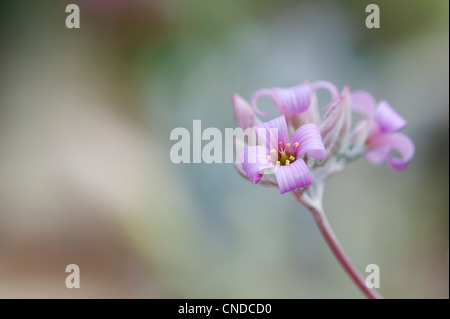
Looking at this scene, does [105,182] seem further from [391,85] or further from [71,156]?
[391,85]

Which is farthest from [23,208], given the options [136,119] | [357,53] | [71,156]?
[357,53]

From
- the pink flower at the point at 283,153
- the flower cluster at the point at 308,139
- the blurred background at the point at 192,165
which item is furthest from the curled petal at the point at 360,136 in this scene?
the blurred background at the point at 192,165

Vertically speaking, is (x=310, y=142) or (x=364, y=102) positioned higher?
(x=364, y=102)

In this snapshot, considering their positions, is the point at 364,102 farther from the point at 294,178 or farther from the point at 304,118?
the point at 294,178

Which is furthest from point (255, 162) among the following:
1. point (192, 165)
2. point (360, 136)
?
point (192, 165)

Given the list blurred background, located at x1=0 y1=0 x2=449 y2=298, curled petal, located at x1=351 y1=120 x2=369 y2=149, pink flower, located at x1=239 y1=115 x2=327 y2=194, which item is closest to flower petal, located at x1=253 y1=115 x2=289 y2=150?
pink flower, located at x1=239 y1=115 x2=327 y2=194

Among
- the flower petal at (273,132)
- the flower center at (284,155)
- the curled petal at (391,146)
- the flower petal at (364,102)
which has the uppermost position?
the flower petal at (364,102)

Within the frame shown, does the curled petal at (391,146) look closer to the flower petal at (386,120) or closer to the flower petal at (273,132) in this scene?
the flower petal at (386,120)

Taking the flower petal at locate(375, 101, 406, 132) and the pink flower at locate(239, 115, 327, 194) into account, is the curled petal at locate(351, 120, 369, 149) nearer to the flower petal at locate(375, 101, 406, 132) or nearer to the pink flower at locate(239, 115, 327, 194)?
the flower petal at locate(375, 101, 406, 132)

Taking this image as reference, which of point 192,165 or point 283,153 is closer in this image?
point 283,153
